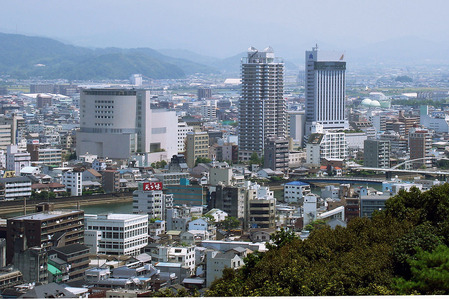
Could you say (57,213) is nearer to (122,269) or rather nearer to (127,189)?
(122,269)

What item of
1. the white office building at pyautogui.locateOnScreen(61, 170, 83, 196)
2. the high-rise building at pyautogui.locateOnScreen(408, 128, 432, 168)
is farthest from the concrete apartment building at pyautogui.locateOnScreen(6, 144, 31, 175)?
the high-rise building at pyautogui.locateOnScreen(408, 128, 432, 168)

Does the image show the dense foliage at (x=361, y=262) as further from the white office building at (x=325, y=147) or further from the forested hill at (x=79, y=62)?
the forested hill at (x=79, y=62)

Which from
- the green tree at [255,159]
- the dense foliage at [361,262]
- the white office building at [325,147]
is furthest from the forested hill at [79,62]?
the dense foliage at [361,262]

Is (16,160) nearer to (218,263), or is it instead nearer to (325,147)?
(325,147)

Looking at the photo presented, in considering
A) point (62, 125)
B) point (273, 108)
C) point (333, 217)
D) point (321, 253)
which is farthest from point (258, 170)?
point (321, 253)

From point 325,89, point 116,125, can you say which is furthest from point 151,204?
point 325,89

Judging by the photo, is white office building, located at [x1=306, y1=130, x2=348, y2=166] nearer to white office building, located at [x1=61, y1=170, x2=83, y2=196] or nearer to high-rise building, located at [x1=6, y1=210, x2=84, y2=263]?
white office building, located at [x1=61, y1=170, x2=83, y2=196]
